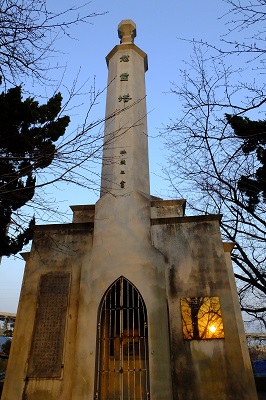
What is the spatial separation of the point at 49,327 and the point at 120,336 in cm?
181

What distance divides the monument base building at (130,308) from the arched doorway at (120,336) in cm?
3

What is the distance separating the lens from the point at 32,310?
866cm

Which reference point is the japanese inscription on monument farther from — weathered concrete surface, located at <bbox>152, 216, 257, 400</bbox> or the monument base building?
weathered concrete surface, located at <bbox>152, 216, 257, 400</bbox>

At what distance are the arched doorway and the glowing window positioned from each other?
1.01 metres

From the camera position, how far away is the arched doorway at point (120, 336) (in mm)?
7988

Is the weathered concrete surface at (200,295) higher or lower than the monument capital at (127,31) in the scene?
lower

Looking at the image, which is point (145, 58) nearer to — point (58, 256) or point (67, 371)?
point (58, 256)

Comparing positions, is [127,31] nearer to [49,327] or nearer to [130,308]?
[130,308]

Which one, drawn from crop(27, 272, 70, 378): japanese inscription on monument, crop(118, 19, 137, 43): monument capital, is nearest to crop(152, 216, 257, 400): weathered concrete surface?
crop(27, 272, 70, 378): japanese inscription on monument

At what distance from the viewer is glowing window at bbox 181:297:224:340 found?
7.82 metres

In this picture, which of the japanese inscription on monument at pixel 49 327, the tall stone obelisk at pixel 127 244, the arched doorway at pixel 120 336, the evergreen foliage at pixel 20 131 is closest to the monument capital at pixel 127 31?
the tall stone obelisk at pixel 127 244

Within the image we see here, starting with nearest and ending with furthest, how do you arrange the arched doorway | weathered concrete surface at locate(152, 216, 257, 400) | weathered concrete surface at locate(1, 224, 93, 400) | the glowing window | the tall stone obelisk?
weathered concrete surface at locate(152, 216, 257, 400), weathered concrete surface at locate(1, 224, 93, 400), the tall stone obelisk, the glowing window, the arched doorway

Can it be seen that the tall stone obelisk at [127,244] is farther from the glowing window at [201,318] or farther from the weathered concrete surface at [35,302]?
the glowing window at [201,318]

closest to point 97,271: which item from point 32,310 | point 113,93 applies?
point 32,310
